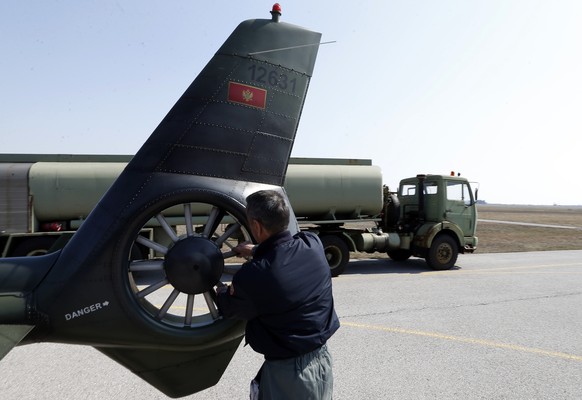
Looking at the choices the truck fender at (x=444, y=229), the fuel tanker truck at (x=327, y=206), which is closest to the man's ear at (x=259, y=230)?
the fuel tanker truck at (x=327, y=206)

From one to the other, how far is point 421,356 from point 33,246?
27.6 ft

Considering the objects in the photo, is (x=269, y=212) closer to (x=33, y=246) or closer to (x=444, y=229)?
(x=33, y=246)

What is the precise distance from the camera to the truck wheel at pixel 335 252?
10.4 m

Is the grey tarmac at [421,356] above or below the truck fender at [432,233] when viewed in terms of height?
below

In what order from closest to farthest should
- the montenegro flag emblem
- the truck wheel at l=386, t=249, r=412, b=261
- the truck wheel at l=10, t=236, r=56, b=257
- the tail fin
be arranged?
the tail fin < the montenegro flag emblem < the truck wheel at l=10, t=236, r=56, b=257 < the truck wheel at l=386, t=249, r=412, b=261

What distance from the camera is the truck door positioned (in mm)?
11812

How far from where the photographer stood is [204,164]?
2.58 m

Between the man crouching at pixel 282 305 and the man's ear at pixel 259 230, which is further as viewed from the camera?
the man's ear at pixel 259 230

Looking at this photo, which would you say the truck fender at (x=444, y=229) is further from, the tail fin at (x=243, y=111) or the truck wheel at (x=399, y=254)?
the tail fin at (x=243, y=111)

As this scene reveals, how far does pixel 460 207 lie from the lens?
12.0 metres

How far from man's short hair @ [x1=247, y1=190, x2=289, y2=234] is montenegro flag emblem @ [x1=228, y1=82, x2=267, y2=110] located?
3.18 feet

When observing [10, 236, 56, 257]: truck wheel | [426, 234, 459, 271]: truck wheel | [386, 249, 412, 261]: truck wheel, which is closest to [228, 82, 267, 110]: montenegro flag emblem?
[10, 236, 56, 257]: truck wheel

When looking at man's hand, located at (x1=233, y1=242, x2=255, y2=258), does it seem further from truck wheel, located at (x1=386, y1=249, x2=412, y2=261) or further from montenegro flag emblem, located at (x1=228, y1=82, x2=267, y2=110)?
truck wheel, located at (x1=386, y1=249, x2=412, y2=261)

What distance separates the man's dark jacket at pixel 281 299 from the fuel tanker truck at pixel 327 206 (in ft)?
21.2
